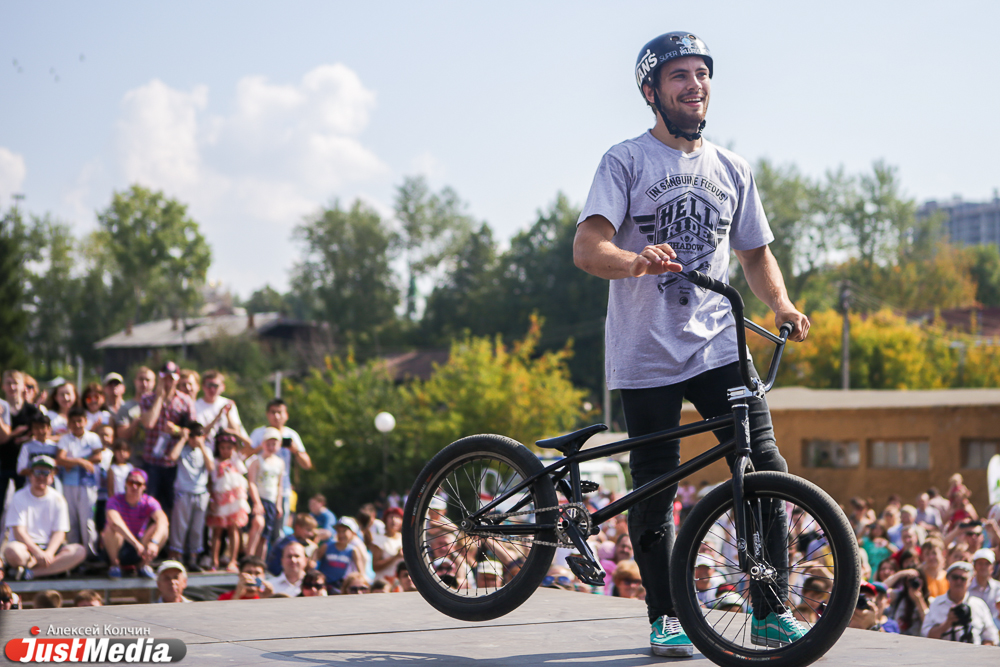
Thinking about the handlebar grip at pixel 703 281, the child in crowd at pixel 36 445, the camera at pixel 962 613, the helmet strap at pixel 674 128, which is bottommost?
the camera at pixel 962 613

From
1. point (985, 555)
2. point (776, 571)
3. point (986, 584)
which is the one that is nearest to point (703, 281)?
point (776, 571)

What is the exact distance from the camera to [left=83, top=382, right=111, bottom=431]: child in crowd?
9195mm

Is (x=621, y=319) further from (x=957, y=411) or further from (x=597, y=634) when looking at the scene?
(x=957, y=411)

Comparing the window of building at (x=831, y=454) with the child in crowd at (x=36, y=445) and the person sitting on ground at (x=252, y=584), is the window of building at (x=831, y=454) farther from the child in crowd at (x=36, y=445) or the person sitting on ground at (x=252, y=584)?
the child in crowd at (x=36, y=445)

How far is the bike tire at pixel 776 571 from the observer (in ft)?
9.42

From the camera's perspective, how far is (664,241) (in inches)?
140

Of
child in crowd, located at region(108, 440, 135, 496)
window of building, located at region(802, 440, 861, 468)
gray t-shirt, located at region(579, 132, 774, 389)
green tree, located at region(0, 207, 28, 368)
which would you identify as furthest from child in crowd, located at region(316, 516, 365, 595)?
green tree, located at region(0, 207, 28, 368)

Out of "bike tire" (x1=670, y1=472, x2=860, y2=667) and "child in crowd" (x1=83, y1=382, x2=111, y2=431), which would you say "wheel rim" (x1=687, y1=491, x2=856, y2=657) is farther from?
"child in crowd" (x1=83, y1=382, x2=111, y2=431)

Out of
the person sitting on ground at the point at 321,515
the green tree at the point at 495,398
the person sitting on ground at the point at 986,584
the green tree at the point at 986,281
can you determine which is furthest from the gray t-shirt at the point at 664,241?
the green tree at the point at 986,281

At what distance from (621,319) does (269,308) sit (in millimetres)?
114484

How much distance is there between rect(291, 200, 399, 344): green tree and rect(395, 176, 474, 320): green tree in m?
1.63

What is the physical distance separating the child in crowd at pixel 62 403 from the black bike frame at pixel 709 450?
6.59 meters

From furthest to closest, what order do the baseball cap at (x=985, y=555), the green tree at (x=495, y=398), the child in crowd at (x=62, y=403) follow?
the green tree at (x=495, y=398) < the child in crowd at (x=62, y=403) < the baseball cap at (x=985, y=555)

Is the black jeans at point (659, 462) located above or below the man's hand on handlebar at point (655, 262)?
below
